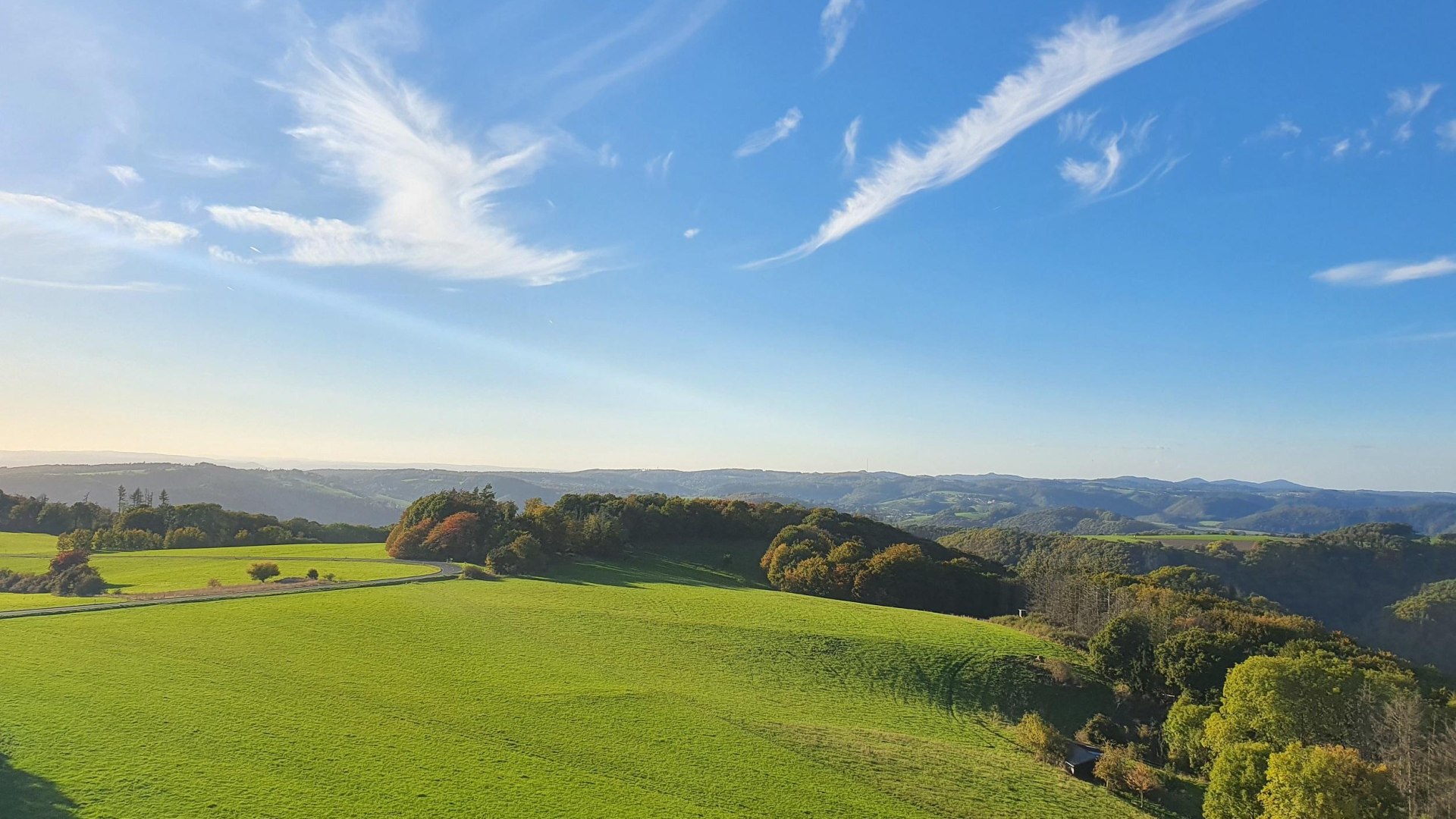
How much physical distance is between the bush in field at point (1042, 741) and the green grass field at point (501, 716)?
42.4 inches

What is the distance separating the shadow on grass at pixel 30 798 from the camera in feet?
57.8

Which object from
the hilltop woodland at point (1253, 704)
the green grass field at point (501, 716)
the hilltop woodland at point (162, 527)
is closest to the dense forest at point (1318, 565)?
the hilltop woodland at point (1253, 704)

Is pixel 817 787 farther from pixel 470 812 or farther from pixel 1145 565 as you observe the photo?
pixel 1145 565

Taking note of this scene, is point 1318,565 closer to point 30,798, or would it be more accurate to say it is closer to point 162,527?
point 30,798

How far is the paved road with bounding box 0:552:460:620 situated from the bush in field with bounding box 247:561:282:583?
15.7ft

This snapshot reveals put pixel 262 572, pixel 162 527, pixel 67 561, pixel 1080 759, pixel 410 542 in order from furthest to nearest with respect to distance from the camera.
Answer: pixel 162 527
pixel 410 542
pixel 67 561
pixel 262 572
pixel 1080 759

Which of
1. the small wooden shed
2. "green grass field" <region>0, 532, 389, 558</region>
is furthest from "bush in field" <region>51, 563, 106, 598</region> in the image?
the small wooden shed

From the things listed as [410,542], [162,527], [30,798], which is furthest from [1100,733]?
[162,527]

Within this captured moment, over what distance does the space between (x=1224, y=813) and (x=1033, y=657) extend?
22.1 meters

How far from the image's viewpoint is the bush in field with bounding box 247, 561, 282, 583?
59.3 meters

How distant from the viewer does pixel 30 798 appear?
1834cm

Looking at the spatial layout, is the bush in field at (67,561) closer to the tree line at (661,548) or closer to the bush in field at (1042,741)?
the tree line at (661,548)

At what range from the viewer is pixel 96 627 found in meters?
36.7

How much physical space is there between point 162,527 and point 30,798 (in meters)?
98.5
